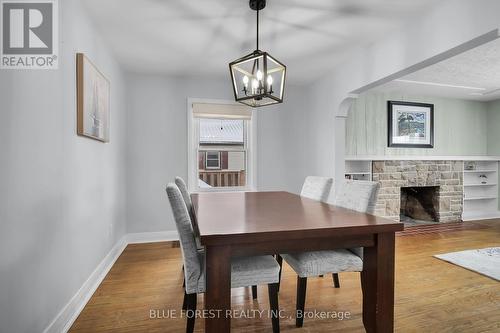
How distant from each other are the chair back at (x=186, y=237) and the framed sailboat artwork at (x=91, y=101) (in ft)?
3.66

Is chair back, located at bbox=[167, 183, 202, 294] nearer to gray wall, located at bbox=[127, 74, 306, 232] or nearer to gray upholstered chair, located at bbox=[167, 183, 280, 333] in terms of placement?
gray upholstered chair, located at bbox=[167, 183, 280, 333]


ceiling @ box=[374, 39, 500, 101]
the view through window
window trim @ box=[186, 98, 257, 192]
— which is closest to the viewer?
ceiling @ box=[374, 39, 500, 101]

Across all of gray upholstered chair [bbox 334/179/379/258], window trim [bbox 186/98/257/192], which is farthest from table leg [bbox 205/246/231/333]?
window trim [bbox 186/98/257/192]

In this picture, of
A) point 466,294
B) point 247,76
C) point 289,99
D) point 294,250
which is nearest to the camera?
point 294,250

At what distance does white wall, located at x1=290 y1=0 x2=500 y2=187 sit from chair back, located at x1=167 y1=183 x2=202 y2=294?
2.31 meters

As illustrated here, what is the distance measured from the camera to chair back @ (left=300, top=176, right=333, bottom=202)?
2.54m

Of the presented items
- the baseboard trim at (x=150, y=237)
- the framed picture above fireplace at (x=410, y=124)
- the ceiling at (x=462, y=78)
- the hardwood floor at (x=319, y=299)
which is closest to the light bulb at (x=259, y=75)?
the hardwood floor at (x=319, y=299)

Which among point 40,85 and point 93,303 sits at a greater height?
point 40,85

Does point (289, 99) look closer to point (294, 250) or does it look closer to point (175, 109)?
point (175, 109)

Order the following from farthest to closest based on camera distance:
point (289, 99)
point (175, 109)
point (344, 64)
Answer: point (289, 99)
point (175, 109)
point (344, 64)

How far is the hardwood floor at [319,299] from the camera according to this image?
1831 mm

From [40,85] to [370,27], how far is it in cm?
272

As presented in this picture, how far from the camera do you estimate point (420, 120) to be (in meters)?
4.93

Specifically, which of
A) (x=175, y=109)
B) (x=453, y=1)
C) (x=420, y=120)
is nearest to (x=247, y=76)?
(x=453, y=1)
